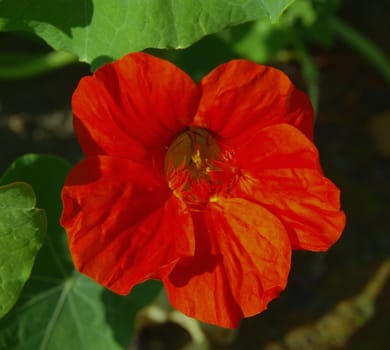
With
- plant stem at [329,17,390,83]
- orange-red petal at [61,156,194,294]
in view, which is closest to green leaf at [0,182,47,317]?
orange-red petal at [61,156,194,294]

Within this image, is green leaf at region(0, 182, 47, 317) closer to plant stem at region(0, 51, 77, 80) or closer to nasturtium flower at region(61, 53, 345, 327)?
nasturtium flower at region(61, 53, 345, 327)

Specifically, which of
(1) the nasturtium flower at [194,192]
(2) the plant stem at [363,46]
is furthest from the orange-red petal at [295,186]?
(2) the plant stem at [363,46]

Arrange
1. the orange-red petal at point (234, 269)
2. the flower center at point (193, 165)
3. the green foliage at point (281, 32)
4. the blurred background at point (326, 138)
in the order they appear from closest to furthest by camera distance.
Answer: the orange-red petal at point (234, 269) < the flower center at point (193, 165) < the green foliage at point (281, 32) < the blurred background at point (326, 138)

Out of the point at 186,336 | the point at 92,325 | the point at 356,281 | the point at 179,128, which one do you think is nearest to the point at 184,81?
the point at 179,128

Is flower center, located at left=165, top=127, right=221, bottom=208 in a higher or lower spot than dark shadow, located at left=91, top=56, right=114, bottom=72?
lower

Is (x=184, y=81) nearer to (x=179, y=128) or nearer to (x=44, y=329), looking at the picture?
(x=179, y=128)

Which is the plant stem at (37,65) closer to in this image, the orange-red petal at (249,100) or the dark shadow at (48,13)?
the dark shadow at (48,13)

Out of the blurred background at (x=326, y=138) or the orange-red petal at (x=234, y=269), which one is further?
the blurred background at (x=326, y=138)
